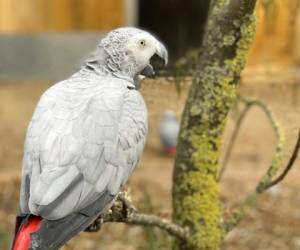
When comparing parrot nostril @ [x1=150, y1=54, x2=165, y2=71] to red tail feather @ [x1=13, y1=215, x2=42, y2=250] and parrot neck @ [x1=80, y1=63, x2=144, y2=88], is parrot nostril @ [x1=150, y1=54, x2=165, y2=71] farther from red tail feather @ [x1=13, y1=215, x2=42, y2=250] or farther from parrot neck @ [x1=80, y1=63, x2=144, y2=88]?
red tail feather @ [x1=13, y1=215, x2=42, y2=250]

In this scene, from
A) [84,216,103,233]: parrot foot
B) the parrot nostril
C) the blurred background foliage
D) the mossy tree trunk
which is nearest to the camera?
[84,216,103,233]: parrot foot

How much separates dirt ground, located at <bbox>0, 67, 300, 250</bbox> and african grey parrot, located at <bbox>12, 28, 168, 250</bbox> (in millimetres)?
349

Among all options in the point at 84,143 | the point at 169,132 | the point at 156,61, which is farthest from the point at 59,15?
the point at 84,143

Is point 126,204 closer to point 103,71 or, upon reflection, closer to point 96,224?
point 96,224

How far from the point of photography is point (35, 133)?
134 cm

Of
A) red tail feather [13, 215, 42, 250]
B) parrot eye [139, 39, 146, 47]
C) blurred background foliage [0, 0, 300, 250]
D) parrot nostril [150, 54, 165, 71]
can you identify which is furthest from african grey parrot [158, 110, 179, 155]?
red tail feather [13, 215, 42, 250]

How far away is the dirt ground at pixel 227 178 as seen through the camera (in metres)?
2.20

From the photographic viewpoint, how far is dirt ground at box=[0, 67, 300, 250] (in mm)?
2197

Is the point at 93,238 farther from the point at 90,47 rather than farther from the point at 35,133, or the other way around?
the point at 90,47

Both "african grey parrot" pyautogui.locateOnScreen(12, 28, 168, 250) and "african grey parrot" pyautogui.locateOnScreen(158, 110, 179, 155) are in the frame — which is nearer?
"african grey parrot" pyautogui.locateOnScreen(12, 28, 168, 250)

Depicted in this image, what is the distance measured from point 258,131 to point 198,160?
9.90 feet

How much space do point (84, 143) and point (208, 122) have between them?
1.81 feet

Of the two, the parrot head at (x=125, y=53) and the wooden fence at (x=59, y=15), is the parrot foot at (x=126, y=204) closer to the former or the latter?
the parrot head at (x=125, y=53)

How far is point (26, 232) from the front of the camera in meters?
1.24
